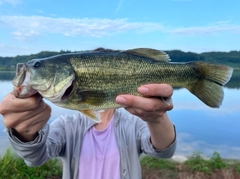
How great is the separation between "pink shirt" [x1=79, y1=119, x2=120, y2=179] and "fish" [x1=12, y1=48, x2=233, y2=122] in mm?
896

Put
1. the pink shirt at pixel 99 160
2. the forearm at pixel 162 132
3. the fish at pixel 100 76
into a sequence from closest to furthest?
the fish at pixel 100 76
the forearm at pixel 162 132
the pink shirt at pixel 99 160

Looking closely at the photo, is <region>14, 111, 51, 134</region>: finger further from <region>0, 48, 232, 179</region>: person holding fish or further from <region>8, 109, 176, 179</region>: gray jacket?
<region>8, 109, 176, 179</region>: gray jacket

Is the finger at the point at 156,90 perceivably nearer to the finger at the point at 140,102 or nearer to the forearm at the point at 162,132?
the finger at the point at 140,102

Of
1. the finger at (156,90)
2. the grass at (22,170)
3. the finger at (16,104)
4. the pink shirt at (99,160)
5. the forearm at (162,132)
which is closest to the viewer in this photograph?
the finger at (16,104)

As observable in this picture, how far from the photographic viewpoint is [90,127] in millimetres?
3516

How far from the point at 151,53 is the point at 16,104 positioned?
1.27 m

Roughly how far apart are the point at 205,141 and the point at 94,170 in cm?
826

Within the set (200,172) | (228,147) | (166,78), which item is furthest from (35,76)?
(228,147)

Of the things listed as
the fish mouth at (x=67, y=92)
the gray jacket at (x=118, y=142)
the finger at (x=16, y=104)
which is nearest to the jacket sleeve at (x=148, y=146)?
the gray jacket at (x=118, y=142)

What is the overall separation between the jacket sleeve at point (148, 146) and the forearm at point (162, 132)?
46mm

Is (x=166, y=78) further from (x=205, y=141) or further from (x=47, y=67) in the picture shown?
(x=205, y=141)

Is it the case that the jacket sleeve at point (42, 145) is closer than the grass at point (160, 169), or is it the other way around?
the jacket sleeve at point (42, 145)

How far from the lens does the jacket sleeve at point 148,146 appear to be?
3.16 meters

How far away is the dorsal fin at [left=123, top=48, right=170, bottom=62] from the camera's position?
2611 mm
